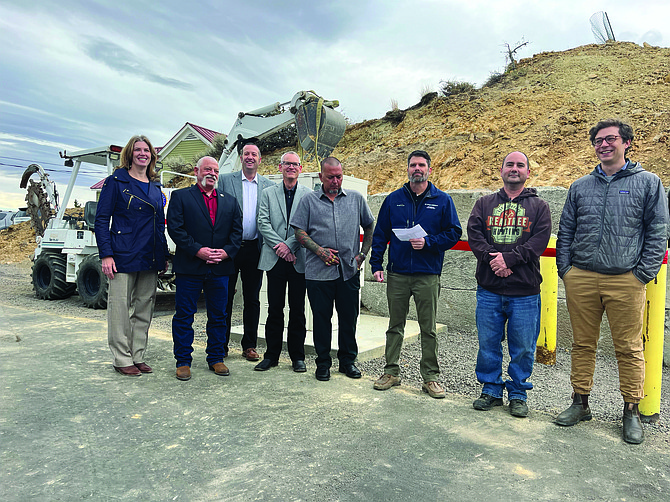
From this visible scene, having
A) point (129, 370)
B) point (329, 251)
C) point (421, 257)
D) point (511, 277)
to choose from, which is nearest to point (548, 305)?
point (511, 277)

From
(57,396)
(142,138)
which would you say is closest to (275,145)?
(142,138)

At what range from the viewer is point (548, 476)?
106 inches

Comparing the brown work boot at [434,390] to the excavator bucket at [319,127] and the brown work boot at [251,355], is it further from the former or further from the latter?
the excavator bucket at [319,127]

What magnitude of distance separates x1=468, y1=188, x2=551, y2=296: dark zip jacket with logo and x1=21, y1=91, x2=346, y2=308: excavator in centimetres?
310

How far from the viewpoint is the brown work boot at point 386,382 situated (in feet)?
13.6

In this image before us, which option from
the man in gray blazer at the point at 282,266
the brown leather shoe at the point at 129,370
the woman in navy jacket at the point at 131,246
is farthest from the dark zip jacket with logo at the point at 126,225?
the man in gray blazer at the point at 282,266

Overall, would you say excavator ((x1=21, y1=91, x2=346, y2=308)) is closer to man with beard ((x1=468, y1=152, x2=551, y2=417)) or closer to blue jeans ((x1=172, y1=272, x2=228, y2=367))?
blue jeans ((x1=172, y1=272, x2=228, y2=367))

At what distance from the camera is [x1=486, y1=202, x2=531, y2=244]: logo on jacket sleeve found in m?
3.74

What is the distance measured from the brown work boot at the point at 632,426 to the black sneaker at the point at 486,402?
2.80 ft

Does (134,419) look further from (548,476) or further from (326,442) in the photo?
(548,476)

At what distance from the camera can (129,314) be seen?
4.52 metres

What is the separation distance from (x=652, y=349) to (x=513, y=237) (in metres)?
1.26

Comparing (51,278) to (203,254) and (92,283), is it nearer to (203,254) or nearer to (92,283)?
(92,283)

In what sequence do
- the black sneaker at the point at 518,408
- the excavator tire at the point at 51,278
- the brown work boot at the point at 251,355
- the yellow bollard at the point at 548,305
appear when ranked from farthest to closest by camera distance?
the excavator tire at the point at 51,278, the yellow bollard at the point at 548,305, the brown work boot at the point at 251,355, the black sneaker at the point at 518,408
